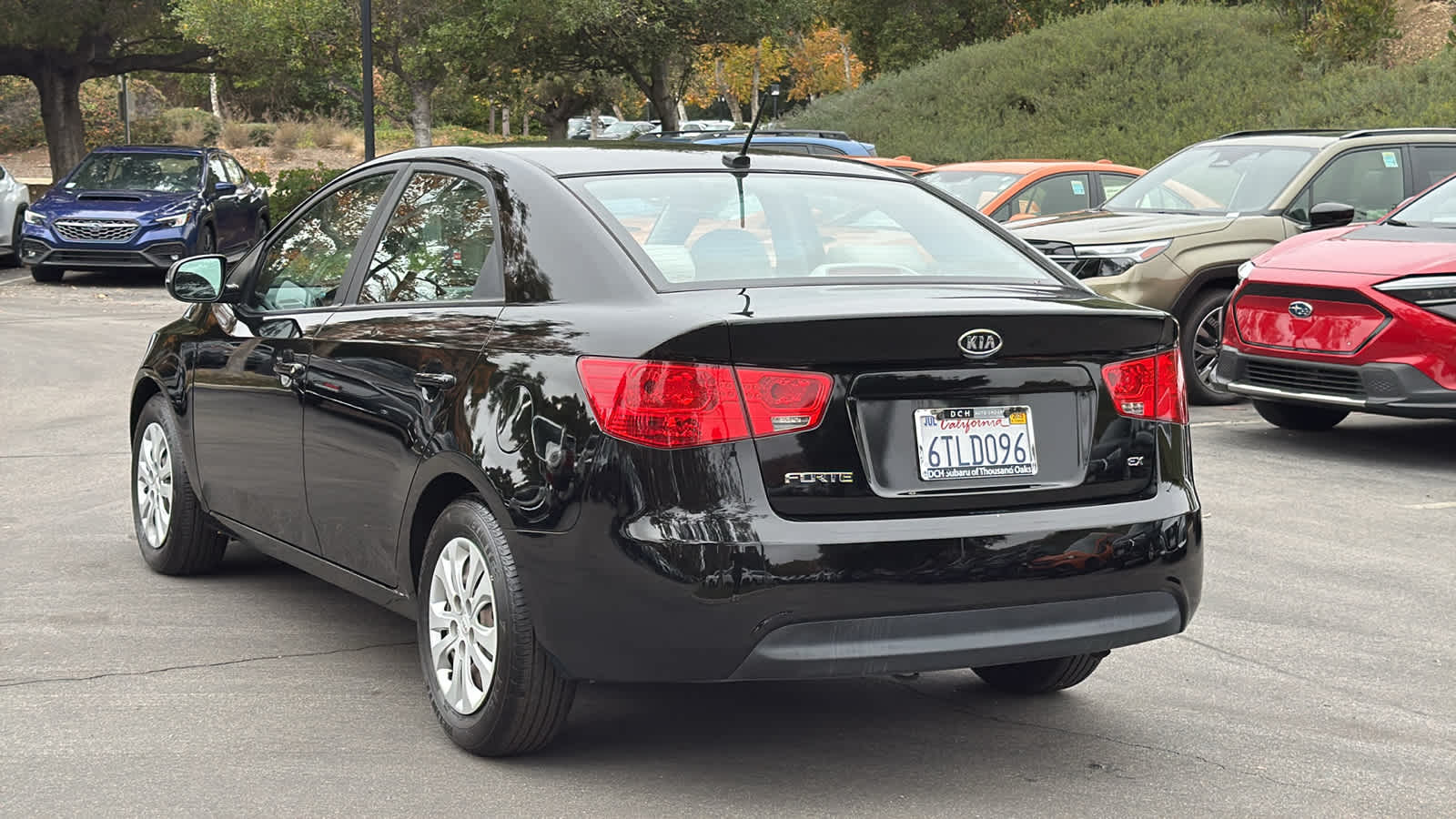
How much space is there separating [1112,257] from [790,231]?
7.41 metres

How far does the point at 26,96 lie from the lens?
174 feet

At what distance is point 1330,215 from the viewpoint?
1148 centimetres

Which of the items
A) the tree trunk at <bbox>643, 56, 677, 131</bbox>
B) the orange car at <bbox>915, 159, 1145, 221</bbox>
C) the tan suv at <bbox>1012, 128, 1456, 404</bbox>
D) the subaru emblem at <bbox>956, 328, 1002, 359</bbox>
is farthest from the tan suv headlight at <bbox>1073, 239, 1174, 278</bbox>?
the tree trunk at <bbox>643, 56, 677, 131</bbox>

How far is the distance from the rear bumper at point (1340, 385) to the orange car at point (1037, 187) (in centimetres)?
567

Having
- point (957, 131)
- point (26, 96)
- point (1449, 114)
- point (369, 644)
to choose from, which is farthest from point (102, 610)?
point (26, 96)

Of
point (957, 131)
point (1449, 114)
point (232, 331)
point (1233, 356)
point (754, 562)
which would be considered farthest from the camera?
point (957, 131)

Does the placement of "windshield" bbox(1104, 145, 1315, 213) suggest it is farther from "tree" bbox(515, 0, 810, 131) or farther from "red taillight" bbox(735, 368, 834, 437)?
"tree" bbox(515, 0, 810, 131)

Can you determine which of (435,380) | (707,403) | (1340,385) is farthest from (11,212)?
(707,403)

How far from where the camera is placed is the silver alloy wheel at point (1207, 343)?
39.0ft

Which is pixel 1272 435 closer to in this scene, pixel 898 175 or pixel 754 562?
pixel 898 175

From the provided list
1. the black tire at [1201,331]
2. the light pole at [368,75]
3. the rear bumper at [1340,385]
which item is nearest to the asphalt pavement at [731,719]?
the rear bumper at [1340,385]

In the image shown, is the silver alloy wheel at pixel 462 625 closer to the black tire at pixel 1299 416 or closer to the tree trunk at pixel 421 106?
the black tire at pixel 1299 416

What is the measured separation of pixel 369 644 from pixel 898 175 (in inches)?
89.1

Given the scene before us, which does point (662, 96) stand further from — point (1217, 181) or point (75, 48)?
Result: point (1217, 181)
